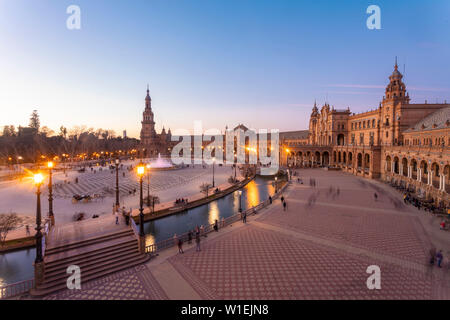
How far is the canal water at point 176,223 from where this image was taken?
13.3 m

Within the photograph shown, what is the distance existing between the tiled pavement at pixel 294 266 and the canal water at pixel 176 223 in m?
4.89

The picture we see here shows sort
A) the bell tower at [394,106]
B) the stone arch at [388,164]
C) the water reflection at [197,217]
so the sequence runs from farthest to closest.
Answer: the bell tower at [394,106] < the stone arch at [388,164] < the water reflection at [197,217]

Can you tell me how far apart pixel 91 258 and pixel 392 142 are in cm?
5826

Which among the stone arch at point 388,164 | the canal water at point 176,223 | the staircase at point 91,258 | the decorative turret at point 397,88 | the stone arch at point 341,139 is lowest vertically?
the canal water at point 176,223

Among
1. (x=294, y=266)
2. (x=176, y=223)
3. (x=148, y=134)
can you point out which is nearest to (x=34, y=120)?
(x=148, y=134)

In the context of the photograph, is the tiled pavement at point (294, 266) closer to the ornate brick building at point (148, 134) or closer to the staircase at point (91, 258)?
the staircase at point (91, 258)

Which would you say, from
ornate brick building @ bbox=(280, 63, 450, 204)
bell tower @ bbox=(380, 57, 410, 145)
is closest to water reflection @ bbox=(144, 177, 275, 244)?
ornate brick building @ bbox=(280, 63, 450, 204)

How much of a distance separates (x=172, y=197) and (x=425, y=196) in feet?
103

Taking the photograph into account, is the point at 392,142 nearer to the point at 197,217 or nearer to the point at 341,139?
the point at 341,139

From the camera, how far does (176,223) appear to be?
21953 millimetres

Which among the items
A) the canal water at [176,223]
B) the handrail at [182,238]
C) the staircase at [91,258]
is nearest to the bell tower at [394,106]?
the canal water at [176,223]

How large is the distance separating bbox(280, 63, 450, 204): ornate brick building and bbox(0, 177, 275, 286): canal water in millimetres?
21223

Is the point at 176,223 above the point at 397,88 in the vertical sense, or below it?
below
